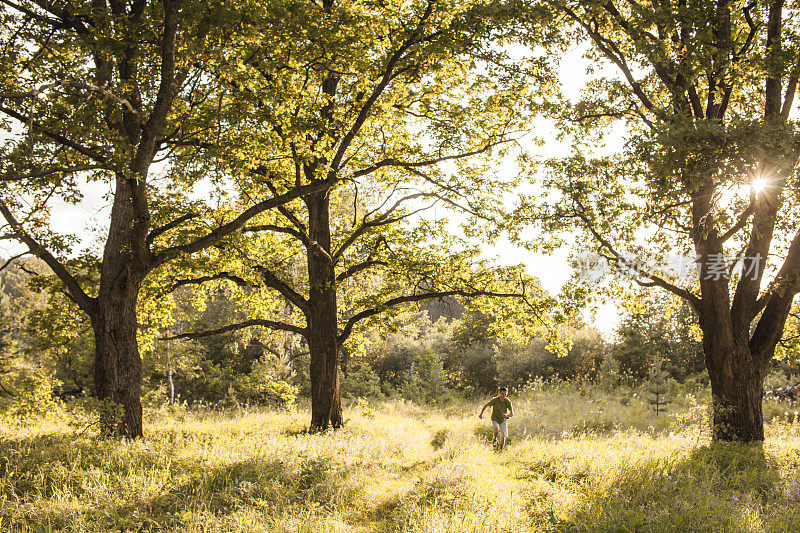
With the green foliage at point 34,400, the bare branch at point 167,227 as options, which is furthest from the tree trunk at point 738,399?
the green foliage at point 34,400

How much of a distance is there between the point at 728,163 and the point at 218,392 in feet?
88.9

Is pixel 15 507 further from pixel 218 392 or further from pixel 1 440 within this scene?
pixel 218 392

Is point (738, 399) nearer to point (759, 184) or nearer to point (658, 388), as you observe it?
point (759, 184)

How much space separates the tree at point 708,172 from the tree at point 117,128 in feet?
21.9

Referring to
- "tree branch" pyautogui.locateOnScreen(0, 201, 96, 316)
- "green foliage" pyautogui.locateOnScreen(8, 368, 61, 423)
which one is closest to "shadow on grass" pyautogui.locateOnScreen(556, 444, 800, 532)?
"tree branch" pyautogui.locateOnScreen(0, 201, 96, 316)

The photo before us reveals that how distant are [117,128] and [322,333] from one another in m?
6.70

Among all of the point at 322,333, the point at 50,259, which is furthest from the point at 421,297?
the point at 50,259

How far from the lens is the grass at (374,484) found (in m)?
5.39

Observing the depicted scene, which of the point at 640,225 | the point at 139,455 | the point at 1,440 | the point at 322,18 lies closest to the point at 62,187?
the point at 1,440

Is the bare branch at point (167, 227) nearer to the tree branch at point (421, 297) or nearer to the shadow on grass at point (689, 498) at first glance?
the tree branch at point (421, 297)

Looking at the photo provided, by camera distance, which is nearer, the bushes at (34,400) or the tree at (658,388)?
the bushes at (34,400)

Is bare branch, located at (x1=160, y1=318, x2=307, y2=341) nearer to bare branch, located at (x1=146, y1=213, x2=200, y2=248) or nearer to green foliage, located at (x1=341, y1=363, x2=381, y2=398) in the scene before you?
bare branch, located at (x1=146, y1=213, x2=200, y2=248)

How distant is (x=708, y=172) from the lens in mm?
7559

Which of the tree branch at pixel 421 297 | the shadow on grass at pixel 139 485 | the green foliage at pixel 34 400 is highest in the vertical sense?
the tree branch at pixel 421 297
